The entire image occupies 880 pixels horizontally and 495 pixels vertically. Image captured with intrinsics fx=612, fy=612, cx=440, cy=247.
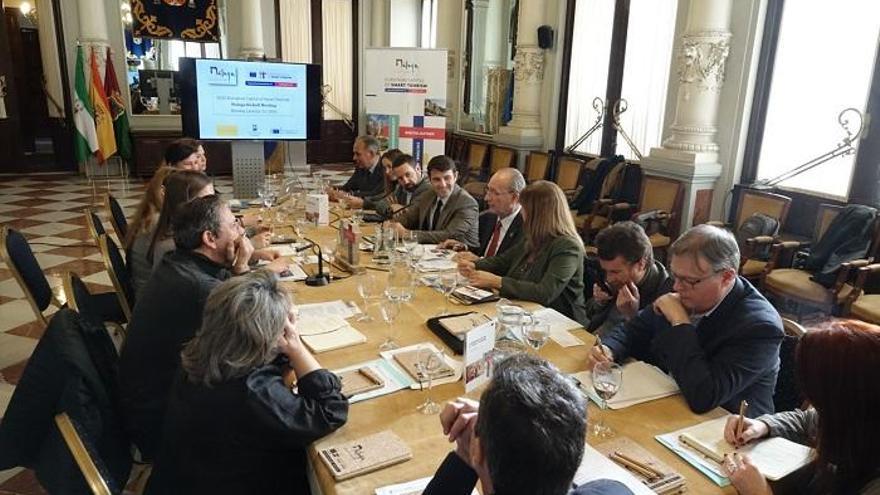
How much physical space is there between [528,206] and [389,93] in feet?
13.3

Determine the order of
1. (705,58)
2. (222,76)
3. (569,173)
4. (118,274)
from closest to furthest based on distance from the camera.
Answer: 1. (118,274)
2. (705,58)
3. (222,76)
4. (569,173)

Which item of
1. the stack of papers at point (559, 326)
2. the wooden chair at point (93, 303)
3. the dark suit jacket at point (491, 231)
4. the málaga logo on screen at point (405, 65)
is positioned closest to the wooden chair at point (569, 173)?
the málaga logo on screen at point (405, 65)

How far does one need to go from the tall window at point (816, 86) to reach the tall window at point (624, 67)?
1.22 meters

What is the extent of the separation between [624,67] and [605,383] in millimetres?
6072

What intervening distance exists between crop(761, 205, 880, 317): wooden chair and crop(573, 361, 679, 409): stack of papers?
264 centimetres

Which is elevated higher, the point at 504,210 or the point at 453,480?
the point at 504,210

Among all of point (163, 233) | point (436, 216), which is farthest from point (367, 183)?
point (163, 233)

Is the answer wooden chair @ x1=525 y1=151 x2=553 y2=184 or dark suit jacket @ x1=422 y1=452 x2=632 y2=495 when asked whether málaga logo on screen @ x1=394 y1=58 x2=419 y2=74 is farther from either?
dark suit jacket @ x1=422 y1=452 x2=632 y2=495

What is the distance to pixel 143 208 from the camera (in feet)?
10.7

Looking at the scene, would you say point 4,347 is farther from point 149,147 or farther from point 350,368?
point 149,147

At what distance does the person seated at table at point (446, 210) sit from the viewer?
13.3 ft

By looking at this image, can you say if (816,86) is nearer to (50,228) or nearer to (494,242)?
(494,242)

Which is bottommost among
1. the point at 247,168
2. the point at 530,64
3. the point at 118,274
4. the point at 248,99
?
the point at 118,274

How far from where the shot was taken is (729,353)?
184cm
